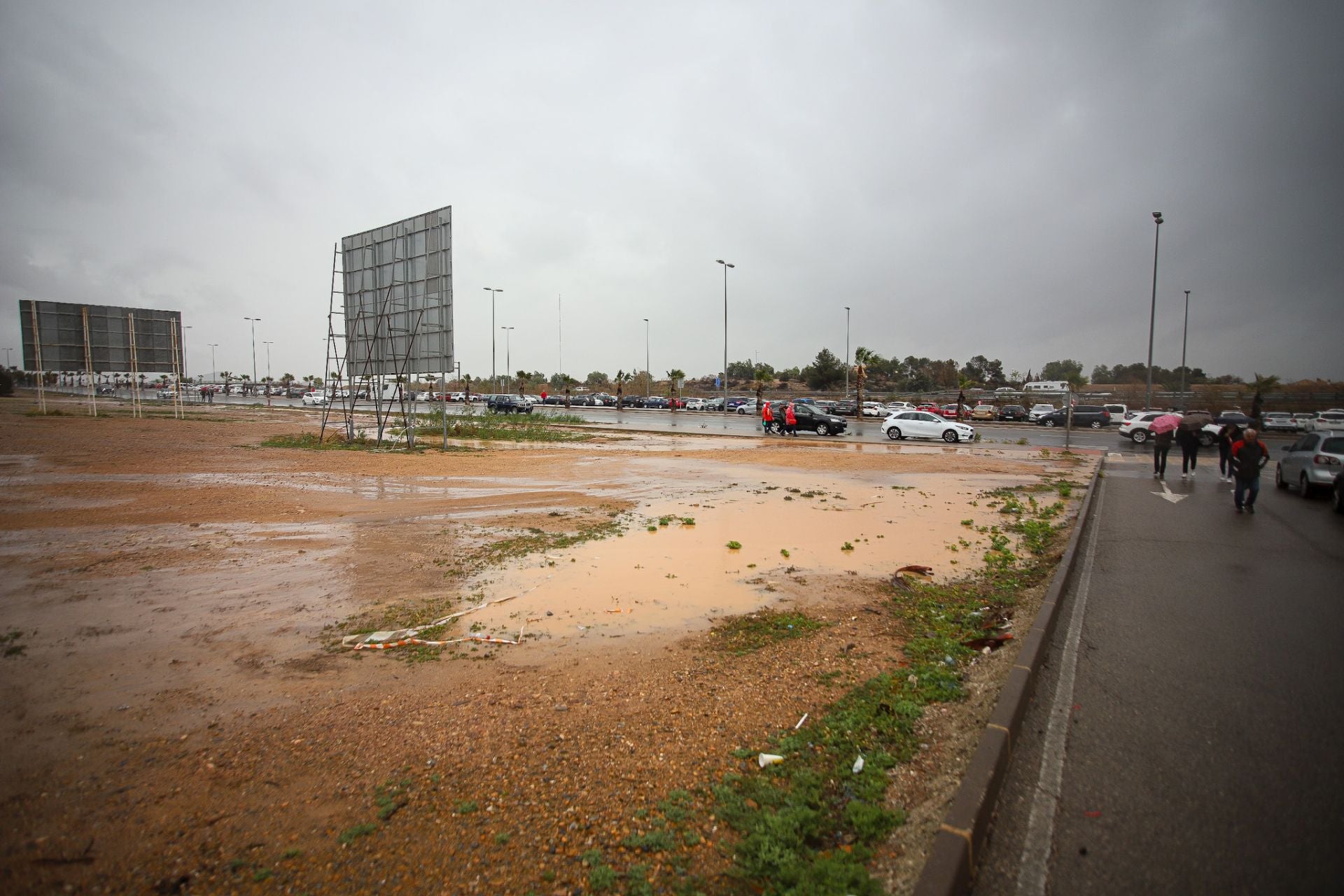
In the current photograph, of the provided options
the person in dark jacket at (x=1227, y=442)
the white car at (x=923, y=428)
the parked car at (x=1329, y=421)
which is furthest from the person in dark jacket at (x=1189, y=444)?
the parked car at (x=1329, y=421)

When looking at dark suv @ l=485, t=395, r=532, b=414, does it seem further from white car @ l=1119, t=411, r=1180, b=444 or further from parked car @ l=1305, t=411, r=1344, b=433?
parked car @ l=1305, t=411, r=1344, b=433

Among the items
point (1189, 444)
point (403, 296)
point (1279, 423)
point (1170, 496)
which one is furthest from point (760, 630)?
point (1279, 423)

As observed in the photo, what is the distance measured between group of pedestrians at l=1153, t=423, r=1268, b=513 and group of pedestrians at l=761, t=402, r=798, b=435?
57.9 ft

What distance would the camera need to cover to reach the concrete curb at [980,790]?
2.71m

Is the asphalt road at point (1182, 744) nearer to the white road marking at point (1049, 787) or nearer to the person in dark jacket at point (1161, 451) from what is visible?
the white road marking at point (1049, 787)

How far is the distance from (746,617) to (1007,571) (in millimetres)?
3985

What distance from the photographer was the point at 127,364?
38.5 meters

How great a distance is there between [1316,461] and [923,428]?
19113mm

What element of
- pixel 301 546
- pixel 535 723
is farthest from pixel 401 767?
pixel 301 546

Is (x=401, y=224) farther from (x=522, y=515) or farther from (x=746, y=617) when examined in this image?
(x=746, y=617)

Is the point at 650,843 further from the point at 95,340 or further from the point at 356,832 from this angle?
the point at 95,340

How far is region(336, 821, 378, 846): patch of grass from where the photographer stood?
3.04 metres

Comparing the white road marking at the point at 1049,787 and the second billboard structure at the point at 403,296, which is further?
the second billboard structure at the point at 403,296

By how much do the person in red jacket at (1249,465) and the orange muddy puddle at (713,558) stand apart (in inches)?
182
